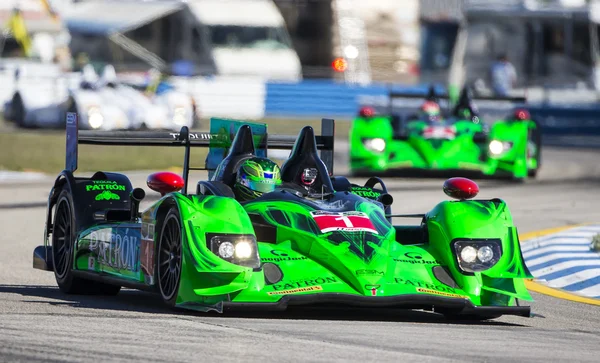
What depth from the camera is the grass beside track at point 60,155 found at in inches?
918

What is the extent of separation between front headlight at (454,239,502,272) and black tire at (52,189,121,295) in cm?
260

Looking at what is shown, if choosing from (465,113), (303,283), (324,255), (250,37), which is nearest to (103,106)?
(465,113)

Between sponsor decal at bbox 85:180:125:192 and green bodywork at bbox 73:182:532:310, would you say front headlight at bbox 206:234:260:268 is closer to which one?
green bodywork at bbox 73:182:532:310

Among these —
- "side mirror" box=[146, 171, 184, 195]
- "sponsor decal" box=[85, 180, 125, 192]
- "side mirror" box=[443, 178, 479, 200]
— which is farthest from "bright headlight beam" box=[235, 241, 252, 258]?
"sponsor decal" box=[85, 180, 125, 192]

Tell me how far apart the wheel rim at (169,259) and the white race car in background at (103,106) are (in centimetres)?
2100

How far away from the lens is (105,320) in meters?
7.86

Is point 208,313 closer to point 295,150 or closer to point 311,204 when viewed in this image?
point 311,204

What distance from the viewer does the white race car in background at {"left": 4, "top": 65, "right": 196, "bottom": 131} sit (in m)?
30.0

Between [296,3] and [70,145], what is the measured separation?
39.4m

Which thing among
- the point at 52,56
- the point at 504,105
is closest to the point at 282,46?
the point at 52,56

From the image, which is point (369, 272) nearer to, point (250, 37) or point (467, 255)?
point (467, 255)

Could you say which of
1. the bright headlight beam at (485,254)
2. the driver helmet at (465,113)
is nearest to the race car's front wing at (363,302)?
the bright headlight beam at (485,254)

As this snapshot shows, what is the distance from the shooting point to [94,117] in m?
29.8

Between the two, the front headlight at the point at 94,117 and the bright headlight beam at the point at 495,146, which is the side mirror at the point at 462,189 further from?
the front headlight at the point at 94,117
